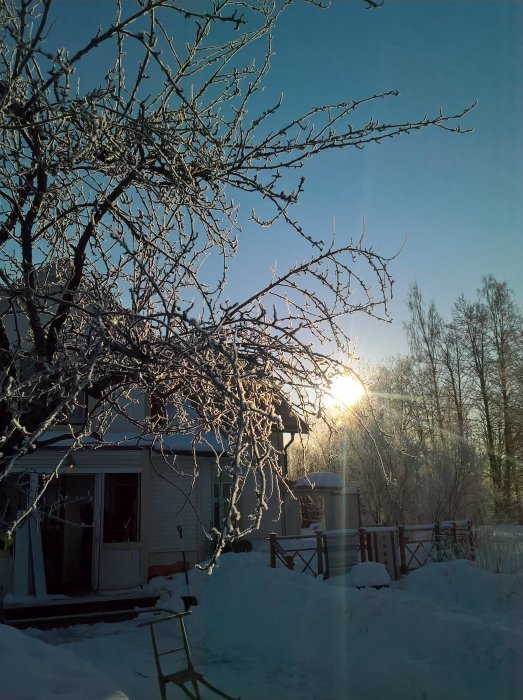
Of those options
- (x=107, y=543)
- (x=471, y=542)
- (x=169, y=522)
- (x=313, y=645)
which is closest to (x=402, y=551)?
(x=471, y=542)

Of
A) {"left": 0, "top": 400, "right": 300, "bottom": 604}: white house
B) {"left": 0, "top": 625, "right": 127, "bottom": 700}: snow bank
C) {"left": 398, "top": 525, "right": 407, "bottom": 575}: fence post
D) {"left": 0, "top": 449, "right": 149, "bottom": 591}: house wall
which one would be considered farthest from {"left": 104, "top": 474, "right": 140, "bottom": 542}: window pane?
{"left": 0, "top": 625, "right": 127, "bottom": 700}: snow bank

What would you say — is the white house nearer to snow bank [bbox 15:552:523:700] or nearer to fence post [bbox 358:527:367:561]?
snow bank [bbox 15:552:523:700]

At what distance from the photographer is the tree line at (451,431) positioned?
20391mm

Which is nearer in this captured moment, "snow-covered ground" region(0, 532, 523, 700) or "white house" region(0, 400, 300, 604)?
"snow-covered ground" region(0, 532, 523, 700)

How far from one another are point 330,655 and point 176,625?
401cm

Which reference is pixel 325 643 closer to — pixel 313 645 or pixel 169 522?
pixel 313 645

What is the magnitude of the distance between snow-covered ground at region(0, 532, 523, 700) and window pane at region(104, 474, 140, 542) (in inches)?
129

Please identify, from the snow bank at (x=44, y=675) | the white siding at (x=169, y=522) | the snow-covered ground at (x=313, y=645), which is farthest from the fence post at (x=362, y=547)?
the snow bank at (x=44, y=675)

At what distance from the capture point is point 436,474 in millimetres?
20469

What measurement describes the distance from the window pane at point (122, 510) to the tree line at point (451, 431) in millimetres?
8936

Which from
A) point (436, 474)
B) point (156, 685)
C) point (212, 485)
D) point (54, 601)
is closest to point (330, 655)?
point (156, 685)

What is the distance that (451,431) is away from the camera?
2467 cm

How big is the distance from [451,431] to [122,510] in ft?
49.1

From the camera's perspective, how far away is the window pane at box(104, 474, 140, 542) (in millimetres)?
14102
